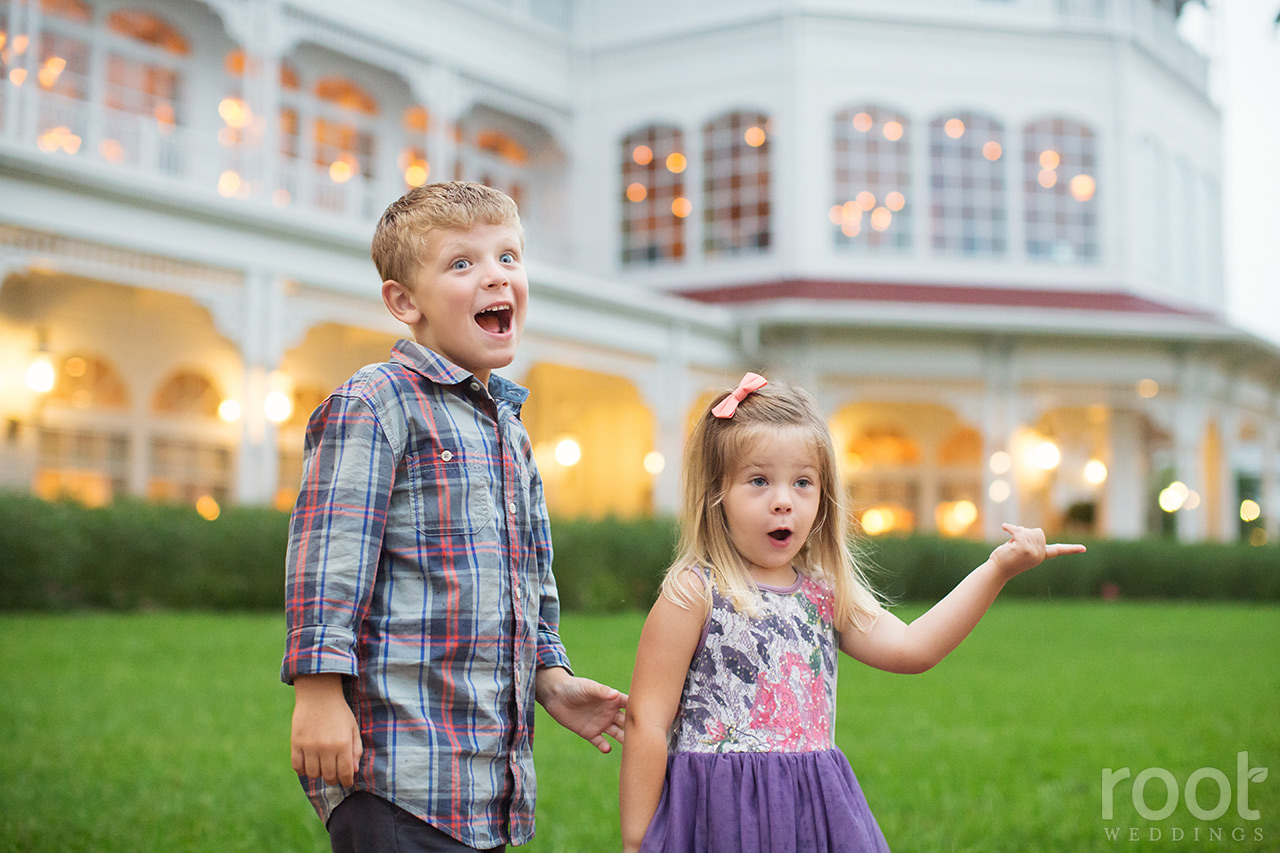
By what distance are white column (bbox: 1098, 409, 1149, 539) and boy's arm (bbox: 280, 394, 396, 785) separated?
1984 cm

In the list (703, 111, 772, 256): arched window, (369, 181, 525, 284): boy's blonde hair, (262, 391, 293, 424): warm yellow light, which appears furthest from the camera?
(703, 111, 772, 256): arched window

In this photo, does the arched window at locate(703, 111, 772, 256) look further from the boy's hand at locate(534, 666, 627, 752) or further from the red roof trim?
the boy's hand at locate(534, 666, 627, 752)

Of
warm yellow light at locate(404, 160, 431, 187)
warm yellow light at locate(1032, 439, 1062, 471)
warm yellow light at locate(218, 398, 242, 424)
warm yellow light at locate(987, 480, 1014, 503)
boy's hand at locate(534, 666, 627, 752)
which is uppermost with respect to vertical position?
warm yellow light at locate(404, 160, 431, 187)

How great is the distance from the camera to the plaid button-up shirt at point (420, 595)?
190 cm

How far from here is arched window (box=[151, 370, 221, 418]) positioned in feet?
47.9

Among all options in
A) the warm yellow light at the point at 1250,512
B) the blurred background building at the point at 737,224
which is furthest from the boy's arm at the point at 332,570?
the warm yellow light at the point at 1250,512

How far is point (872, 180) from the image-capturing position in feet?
59.4

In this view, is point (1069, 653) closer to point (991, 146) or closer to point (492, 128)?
point (991, 146)

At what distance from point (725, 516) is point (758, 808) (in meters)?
0.54

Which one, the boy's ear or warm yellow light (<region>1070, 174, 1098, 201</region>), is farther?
warm yellow light (<region>1070, 174, 1098, 201</region>)

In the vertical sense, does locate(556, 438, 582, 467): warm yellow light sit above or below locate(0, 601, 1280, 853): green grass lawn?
above

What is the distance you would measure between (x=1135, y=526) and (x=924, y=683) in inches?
546

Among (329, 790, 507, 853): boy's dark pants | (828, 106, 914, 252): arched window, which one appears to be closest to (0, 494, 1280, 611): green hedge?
(828, 106, 914, 252): arched window

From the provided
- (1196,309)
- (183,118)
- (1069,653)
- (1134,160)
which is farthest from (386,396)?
(1196,309)
